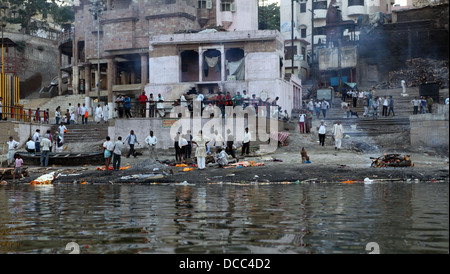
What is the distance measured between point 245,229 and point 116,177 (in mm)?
13161

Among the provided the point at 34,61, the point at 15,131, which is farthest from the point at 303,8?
the point at 15,131

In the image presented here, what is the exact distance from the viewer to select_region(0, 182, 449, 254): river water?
481cm

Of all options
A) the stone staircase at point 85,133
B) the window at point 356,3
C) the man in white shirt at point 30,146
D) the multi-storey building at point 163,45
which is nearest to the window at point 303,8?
the window at point 356,3

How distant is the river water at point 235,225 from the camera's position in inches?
189

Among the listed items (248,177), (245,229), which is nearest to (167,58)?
(248,177)

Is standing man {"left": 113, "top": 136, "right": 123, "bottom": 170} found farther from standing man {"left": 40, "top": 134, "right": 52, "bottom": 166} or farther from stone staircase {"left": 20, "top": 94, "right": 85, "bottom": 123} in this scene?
stone staircase {"left": 20, "top": 94, "right": 85, "bottom": 123}

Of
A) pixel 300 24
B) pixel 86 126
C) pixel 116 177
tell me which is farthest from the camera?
pixel 300 24

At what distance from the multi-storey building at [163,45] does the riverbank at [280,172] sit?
526 inches

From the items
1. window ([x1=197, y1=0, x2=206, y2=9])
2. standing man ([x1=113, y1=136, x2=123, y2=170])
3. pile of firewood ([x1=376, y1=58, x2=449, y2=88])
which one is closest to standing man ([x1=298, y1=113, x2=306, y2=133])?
standing man ([x1=113, y1=136, x2=123, y2=170])

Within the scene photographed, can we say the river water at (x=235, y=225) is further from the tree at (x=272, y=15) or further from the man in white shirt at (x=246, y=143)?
the tree at (x=272, y=15)

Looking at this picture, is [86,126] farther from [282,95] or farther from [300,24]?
[300,24]

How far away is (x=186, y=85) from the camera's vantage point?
119ft

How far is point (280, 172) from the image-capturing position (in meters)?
17.6

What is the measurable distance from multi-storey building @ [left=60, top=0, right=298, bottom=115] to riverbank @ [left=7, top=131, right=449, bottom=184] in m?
13.4
